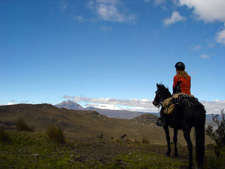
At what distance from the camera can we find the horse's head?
761 centimetres

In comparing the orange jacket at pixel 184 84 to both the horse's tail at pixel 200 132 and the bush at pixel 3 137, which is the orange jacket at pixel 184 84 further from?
the bush at pixel 3 137

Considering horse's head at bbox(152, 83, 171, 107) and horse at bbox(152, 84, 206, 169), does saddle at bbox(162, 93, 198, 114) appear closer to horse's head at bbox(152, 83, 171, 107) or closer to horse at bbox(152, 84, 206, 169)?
horse at bbox(152, 84, 206, 169)

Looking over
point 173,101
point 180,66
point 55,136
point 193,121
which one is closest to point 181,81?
point 180,66

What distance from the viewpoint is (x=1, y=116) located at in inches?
1160

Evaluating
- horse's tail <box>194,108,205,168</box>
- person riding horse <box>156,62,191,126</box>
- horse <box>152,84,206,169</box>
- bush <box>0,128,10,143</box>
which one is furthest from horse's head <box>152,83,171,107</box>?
bush <box>0,128,10,143</box>

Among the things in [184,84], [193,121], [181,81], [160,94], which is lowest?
[193,121]

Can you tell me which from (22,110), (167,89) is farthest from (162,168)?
(22,110)

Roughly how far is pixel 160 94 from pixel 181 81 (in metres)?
1.17

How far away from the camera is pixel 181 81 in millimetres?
6816

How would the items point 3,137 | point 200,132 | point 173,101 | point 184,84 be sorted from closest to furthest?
point 200,132, point 173,101, point 184,84, point 3,137

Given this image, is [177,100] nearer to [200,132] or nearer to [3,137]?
[200,132]

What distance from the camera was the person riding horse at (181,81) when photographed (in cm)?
679

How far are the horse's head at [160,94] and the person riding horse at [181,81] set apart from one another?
1.87ft

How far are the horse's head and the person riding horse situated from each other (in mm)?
571
